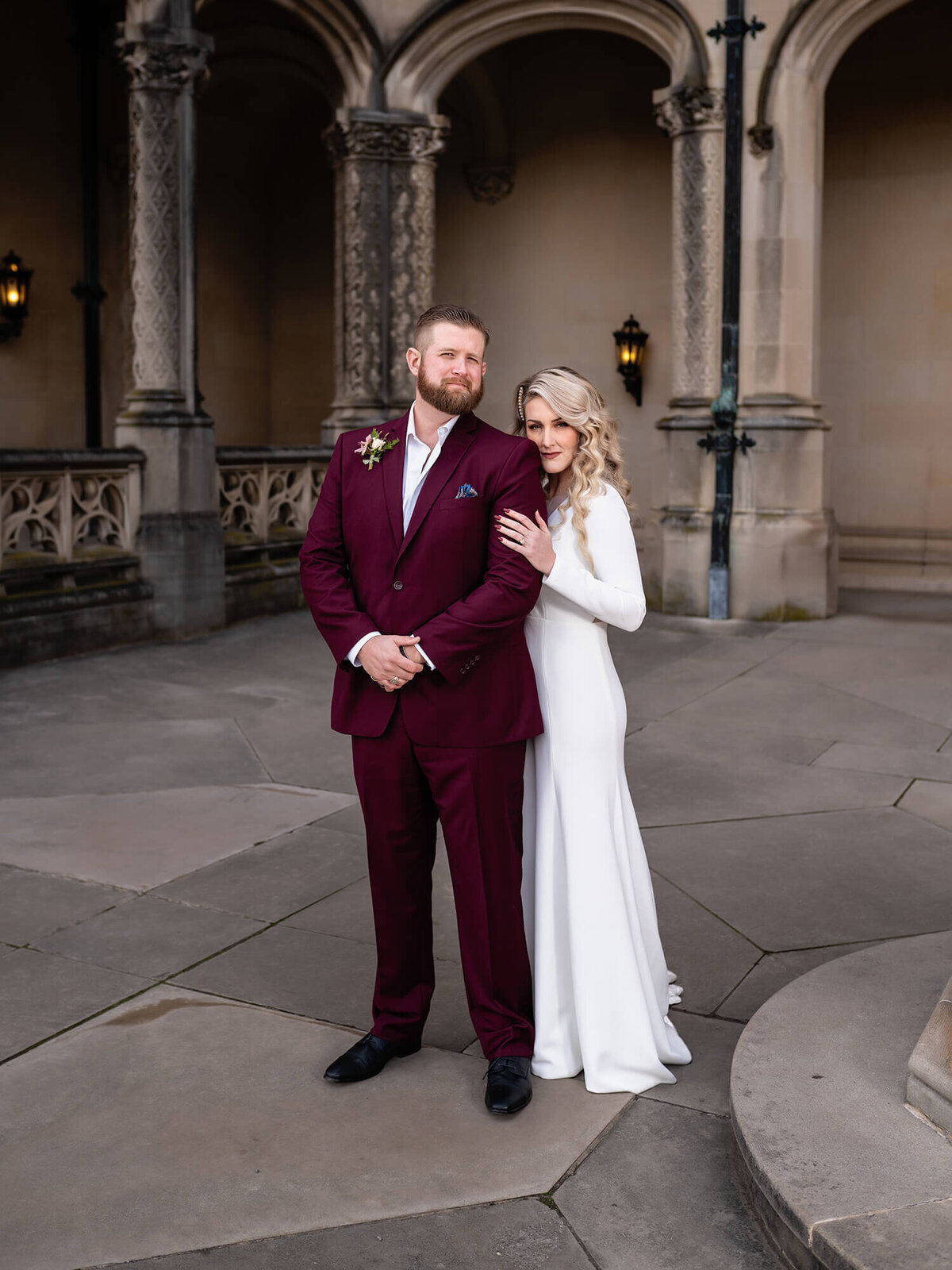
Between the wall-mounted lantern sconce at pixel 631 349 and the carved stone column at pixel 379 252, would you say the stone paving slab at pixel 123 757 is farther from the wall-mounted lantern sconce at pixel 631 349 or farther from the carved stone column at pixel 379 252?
the wall-mounted lantern sconce at pixel 631 349

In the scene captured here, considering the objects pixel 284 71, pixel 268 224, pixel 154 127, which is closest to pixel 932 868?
pixel 154 127

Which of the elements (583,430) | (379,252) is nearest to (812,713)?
(583,430)

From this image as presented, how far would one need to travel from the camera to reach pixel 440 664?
2951mm

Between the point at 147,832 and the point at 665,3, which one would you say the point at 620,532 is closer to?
the point at 147,832

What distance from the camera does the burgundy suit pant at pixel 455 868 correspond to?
306 centimetres

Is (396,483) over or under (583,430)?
under

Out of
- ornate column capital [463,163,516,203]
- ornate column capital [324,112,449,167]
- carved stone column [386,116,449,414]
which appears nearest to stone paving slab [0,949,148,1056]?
carved stone column [386,116,449,414]

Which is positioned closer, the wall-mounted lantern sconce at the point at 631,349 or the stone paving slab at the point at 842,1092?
the stone paving slab at the point at 842,1092

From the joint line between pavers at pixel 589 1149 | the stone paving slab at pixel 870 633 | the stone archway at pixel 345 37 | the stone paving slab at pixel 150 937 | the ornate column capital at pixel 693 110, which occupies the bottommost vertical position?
the joint line between pavers at pixel 589 1149

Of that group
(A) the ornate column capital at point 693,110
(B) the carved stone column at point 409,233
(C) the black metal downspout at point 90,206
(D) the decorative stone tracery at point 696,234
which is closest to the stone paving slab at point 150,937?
(D) the decorative stone tracery at point 696,234

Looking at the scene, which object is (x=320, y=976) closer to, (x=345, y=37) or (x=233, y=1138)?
(x=233, y=1138)

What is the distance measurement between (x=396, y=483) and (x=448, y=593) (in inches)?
10.9

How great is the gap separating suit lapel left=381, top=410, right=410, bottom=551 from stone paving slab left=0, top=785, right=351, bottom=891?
1.96 meters

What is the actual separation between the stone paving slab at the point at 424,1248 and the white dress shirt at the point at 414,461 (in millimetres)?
1155
